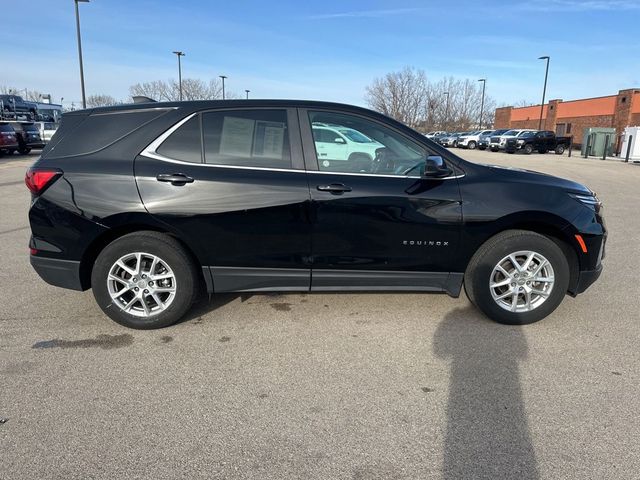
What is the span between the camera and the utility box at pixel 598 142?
29984mm

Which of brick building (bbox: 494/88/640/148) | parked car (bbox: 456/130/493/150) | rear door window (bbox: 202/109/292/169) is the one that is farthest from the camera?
parked car (bbox: 456/130/493/150)

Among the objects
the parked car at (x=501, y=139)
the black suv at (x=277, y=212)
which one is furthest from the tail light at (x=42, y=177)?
the parked car at (x=501, y=139)

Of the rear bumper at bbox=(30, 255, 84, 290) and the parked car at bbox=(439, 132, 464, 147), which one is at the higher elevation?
the parked car at bbox=(439, 132, 464, 147)

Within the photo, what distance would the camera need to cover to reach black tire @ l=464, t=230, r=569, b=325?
12.5 feet

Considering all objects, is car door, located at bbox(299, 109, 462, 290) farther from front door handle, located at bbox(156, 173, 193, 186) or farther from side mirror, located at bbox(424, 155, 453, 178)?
front door handle, located at bbox(156, 173, 193, 186)

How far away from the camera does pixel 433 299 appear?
14.9ft

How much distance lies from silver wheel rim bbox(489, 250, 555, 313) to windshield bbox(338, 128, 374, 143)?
1464 mm

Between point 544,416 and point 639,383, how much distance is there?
2.83 ft

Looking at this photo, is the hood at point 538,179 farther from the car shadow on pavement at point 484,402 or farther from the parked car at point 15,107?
the parked car at point 15,107

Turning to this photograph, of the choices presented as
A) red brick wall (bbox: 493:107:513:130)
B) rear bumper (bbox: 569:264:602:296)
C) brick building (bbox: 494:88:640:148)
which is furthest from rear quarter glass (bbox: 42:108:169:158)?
red brick wall (bbox: 493:107:513:130)

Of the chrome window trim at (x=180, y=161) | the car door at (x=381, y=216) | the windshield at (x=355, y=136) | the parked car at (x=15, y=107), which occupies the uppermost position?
the parked car at (x=15, y=107)

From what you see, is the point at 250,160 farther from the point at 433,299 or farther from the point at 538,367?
the point at 538,367

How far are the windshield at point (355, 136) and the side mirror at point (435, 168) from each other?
528 mm

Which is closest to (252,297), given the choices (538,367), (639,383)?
(538,367)
